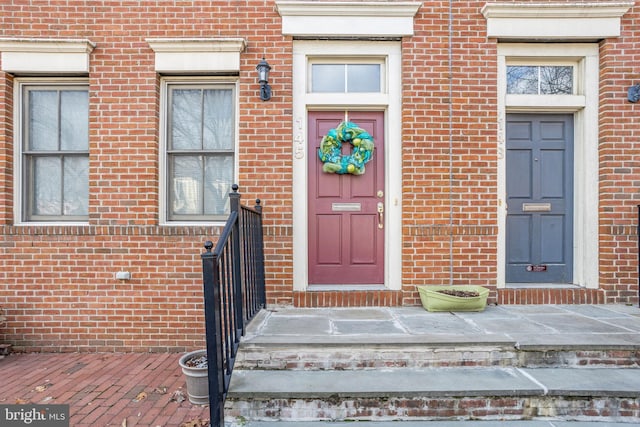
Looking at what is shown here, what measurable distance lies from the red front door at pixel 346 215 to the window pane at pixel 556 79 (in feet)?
6.54

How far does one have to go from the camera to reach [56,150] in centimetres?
449

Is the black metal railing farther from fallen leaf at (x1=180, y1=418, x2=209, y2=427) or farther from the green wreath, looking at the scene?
the green wreath

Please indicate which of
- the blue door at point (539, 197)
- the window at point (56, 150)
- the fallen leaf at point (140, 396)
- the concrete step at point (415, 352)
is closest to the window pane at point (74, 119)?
the window at point (56, 150)

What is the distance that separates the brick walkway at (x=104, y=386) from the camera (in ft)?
9.72

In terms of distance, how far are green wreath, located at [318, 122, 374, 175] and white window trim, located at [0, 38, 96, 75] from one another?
2.85m

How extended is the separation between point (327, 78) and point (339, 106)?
15.9 inches

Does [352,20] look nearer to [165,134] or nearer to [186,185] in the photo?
A: [165,134]

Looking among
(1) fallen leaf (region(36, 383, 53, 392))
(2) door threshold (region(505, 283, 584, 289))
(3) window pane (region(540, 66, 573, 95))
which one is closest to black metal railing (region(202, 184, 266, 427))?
(1) fallen leaf (region(36, 383, 53, 392))

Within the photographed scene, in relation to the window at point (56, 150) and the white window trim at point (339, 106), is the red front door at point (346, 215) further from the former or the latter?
the window at point (56, 150)

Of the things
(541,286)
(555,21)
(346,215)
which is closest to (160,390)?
(346,215)

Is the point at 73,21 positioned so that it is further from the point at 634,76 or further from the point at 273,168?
the point at 634,76

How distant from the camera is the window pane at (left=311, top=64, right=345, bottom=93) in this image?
4488 millimetres

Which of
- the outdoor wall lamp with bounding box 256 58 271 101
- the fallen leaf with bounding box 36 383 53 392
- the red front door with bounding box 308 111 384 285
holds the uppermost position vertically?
the outdoor wall lamp with bounding box 256 58 271 101

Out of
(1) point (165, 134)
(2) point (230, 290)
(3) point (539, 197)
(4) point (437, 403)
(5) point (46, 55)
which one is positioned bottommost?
(4) point (437, 403)
